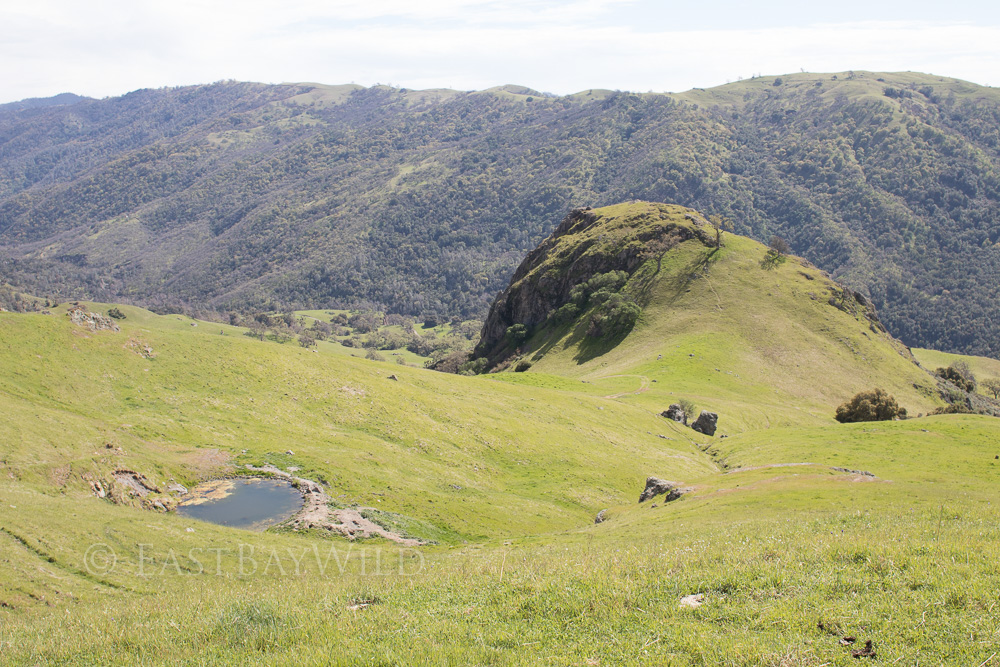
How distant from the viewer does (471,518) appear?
119 ft

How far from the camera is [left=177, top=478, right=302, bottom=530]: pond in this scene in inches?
1181

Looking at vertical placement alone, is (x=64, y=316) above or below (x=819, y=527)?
above

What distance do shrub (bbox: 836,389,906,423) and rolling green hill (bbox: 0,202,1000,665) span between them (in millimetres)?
8151

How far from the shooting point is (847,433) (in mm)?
58594

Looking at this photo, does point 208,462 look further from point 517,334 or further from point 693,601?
point 517,334

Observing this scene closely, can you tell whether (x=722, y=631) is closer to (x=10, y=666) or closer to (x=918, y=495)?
(x=10, y=666)

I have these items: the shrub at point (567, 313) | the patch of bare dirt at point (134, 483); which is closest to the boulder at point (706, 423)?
the patch of bare dirt at point (134, 483)

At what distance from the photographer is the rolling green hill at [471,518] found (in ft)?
35.2

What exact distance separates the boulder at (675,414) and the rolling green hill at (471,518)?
107 inches

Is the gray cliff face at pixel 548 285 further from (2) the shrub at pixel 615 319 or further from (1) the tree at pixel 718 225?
(2) the shrub at pixel 615 319

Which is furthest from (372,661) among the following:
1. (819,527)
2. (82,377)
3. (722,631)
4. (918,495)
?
(82,377)

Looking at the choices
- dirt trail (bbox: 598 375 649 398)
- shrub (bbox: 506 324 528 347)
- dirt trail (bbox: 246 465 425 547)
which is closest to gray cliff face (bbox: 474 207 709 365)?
shrub (bbox: 506 324 528 347)

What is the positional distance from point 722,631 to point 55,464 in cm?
2966

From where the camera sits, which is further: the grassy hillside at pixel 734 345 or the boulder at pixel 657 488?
the grassy hillside at pixel 734 345
